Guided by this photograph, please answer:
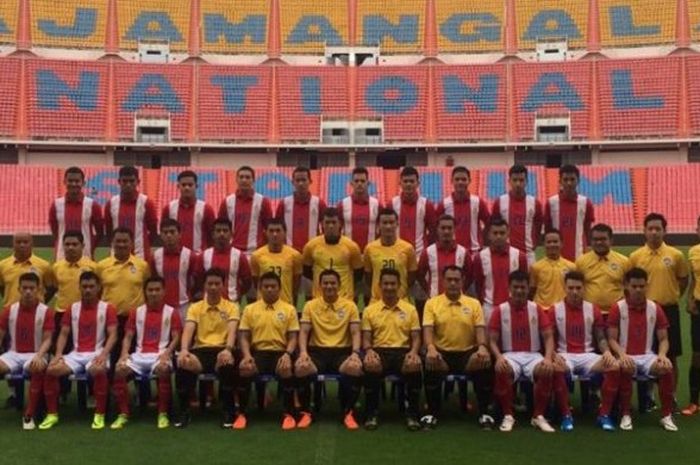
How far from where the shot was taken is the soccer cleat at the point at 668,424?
5.55 metres

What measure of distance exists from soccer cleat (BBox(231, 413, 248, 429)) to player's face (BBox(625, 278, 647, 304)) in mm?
2860

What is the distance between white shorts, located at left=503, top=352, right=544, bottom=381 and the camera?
5598 millimetres

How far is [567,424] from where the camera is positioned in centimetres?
557

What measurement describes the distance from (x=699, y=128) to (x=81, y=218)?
2524 cm

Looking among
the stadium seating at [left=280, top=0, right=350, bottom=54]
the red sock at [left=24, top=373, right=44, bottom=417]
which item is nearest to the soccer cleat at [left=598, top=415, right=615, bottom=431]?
the red sock at [left=24, top=373, right=44, bottom=417]

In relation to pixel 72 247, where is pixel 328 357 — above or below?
below

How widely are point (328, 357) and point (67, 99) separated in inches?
999

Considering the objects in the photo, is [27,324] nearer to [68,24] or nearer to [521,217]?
[521,217]

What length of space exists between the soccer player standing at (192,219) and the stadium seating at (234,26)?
85.1 ft

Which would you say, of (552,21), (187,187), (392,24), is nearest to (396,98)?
(392,24)

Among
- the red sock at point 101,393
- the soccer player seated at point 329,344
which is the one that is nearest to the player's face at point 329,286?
the soccer player seated at point 329,344

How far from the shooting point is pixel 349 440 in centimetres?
534

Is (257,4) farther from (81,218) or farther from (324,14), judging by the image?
(81,218)

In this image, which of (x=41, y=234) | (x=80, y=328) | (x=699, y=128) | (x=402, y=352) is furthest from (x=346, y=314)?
(x=699, y=128)
